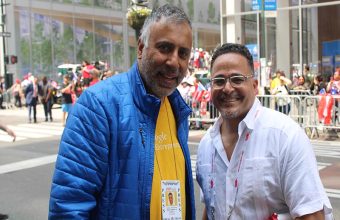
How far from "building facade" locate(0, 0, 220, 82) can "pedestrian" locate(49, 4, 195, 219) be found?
29.7 m

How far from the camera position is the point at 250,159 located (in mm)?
2270

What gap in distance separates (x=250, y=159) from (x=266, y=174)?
0.10 m

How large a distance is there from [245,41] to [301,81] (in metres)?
6.13

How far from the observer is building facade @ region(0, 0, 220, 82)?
34031 mm

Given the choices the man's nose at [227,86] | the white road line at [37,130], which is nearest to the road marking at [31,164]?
the white road line at [37,130]

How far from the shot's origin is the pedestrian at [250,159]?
7.04 feet

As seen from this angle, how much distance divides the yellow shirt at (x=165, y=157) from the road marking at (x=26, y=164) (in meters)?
7.63

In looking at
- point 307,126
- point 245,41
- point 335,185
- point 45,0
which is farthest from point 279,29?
point 45,0

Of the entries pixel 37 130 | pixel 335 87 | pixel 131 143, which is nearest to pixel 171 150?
pixel 131 143

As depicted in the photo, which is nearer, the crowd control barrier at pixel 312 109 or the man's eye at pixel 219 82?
the man's eye at pixel 219 82

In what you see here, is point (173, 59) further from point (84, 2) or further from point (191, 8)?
point (191, 8)

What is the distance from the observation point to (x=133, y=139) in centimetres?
205

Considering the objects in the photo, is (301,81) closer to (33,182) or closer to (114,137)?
(33,182)

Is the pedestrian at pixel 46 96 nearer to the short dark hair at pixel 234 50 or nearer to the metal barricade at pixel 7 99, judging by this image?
the metal barricade at pixel 7 99
